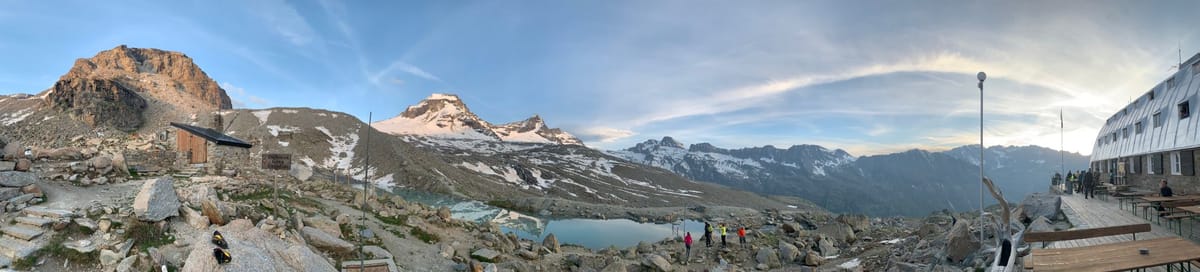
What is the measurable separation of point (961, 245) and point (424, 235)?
20.5 metres

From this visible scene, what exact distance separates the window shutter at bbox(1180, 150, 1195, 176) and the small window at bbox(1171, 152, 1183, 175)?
0.31 metres

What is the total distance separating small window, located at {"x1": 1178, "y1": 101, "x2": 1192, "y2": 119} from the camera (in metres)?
22.2

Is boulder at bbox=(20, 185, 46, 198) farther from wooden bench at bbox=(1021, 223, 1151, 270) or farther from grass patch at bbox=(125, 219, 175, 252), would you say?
wooden bench at bbox=(1021, 223, 1151, 270)

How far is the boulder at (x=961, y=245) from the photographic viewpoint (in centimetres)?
1527

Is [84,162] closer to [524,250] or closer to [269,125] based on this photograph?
[524,250]

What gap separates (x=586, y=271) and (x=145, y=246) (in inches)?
592

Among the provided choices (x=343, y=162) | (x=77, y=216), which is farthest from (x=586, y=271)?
(x=343, y=162)

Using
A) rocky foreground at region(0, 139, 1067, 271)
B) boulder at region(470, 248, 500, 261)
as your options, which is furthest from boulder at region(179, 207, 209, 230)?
boulder at region(470, 248, 500, 261)

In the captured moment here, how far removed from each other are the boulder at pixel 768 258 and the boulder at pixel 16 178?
2838 centimetres

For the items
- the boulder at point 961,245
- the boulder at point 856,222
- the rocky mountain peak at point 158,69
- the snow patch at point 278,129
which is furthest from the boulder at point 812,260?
the rocky mountain peak at point 158,69

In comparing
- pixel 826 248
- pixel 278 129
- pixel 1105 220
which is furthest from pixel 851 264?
pixel 278 129

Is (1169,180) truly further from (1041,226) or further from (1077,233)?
(1077,233)

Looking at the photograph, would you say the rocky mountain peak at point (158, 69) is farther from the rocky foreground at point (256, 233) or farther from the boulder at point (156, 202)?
the boulder at point (156, 202)

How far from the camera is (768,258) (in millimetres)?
26031
